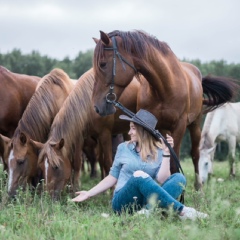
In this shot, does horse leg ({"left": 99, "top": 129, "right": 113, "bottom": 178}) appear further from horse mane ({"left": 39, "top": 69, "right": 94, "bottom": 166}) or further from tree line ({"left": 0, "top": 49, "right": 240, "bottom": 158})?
tree line ({"left": 0, "top": 49, "right": 240, "bottom": 158})

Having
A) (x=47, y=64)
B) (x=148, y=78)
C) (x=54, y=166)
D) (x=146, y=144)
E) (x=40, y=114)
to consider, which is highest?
(x=148, y=78)

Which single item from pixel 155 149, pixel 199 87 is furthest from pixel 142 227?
pixel 199 87

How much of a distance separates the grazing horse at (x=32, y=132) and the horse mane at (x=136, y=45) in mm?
1465

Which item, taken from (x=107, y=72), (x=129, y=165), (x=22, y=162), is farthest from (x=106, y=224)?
(x=22, y=162)

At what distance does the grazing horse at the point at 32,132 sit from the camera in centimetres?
621

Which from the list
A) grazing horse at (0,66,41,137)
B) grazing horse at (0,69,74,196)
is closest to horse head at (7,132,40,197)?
grazing horse at (0,69,74,196)

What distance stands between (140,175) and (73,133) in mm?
2176

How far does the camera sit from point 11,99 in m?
8.41

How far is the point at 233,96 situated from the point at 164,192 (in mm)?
4551

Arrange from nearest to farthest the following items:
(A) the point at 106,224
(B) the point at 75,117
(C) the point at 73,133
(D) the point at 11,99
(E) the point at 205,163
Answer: (A) the point at 106,224 < (C) the point at 73,133 < (B) the point at 75,117 < (D) the point at 11,99 < (E) the point at 205,163

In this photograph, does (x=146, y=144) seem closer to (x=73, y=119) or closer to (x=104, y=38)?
Answer: (x=104, y=38)

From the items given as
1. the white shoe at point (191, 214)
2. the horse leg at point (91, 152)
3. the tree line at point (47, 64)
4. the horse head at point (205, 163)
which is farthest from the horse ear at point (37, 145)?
the tree line at point (47, 64)

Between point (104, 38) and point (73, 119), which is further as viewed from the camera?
point (73, 119)

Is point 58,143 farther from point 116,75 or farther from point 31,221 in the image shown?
point 31,221
